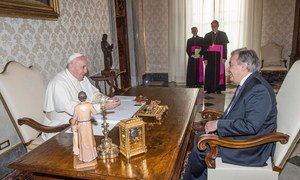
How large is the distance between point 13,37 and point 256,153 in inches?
112

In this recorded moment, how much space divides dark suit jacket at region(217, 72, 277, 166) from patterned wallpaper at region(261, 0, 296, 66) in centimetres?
621

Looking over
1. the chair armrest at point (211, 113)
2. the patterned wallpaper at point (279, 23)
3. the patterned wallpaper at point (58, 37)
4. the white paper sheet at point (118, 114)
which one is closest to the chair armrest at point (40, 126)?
the white paper sheet at point (118, 114)

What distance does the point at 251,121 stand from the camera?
6.09 ft

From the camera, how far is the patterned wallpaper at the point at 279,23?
729 cm

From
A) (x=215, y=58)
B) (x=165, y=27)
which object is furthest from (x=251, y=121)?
(x=165, y=27)

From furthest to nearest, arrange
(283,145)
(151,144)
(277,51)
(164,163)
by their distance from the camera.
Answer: (277,51)
(283,145)
(151,144)
(164,163)

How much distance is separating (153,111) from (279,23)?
6.63m

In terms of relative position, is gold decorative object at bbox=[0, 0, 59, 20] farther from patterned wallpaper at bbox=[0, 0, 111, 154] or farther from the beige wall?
the beige wall

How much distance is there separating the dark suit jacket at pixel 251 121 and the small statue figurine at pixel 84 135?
103 centimetres

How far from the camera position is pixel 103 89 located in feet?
17.6

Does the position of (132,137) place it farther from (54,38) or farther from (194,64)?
(194,64)

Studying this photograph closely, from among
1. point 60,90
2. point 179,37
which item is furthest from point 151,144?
point 179,37

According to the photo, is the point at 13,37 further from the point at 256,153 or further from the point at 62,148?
the point at 256,153

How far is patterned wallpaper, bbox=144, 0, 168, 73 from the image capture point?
7.95 metres
